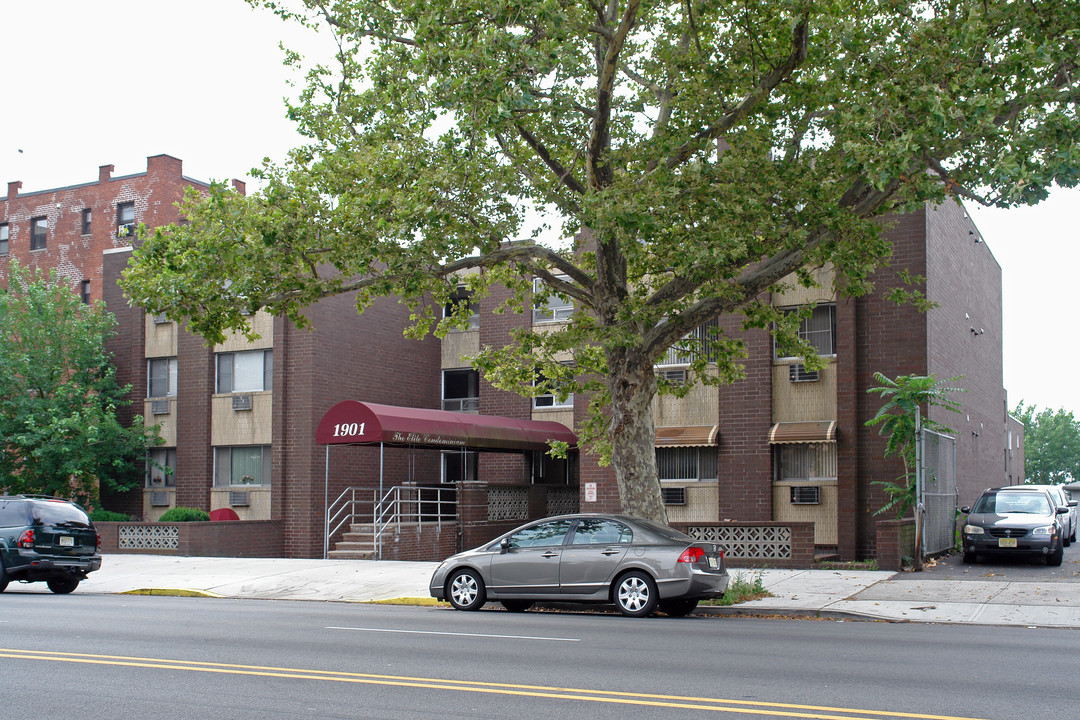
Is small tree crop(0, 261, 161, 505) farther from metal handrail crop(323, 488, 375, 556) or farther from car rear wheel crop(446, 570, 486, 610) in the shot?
car rear wheel crop(446, 570, 486, 610)

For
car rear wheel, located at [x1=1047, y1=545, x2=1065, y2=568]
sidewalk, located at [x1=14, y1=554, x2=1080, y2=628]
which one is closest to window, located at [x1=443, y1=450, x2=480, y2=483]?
sidewalk, located at [x1=14, y1=554, x2=1080, y2=628]

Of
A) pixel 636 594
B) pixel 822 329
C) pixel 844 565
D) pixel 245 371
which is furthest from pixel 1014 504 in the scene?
pixel 245 371

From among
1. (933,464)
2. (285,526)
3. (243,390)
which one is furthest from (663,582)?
(243,390)

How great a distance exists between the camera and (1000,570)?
20.0 meters

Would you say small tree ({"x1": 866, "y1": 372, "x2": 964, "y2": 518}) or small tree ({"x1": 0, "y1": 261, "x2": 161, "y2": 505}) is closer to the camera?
small tree ({"x1": 866, "y1": 372, "x2": 964, "y2": 518})

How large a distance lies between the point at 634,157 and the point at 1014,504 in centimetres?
1185

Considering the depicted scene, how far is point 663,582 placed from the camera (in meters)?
14.1

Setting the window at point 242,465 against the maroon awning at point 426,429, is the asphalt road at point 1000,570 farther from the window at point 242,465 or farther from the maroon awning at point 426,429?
the window at point 242,465

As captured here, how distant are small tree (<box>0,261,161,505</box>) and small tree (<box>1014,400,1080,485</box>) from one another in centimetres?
7100

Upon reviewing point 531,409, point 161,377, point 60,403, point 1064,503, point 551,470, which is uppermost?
point 161,377

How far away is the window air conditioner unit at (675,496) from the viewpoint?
25250 millimetres

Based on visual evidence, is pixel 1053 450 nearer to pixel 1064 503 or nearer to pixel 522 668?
pixel 1064 503

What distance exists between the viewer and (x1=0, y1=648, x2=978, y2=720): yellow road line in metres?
7.48

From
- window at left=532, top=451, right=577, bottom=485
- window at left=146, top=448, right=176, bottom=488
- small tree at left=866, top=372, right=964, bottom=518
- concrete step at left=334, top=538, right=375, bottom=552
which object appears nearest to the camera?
small tree at left=866, top=372, right=964, bottom=518
